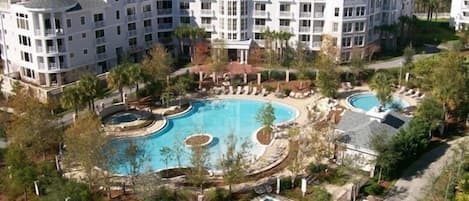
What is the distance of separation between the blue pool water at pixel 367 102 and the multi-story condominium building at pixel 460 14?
2869cm

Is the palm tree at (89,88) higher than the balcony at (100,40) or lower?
lower

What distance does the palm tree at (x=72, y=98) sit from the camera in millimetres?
42312

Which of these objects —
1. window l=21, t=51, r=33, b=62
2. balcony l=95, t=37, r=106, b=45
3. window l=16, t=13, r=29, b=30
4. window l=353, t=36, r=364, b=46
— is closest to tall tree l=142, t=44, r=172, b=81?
balcony l=95, t=37, r=106, b=45

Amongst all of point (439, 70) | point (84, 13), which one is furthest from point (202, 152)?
point (84, 13)

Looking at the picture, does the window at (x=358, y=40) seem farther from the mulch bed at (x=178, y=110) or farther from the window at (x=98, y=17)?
the window at (x=98, y=17)

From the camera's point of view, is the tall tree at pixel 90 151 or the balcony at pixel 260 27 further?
the balcony at pixel 260 27

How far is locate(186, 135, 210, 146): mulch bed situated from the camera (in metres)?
41.1

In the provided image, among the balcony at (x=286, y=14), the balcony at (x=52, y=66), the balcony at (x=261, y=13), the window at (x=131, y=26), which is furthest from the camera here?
the balcony at (x=261, y=13)

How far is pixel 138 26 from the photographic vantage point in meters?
58.9

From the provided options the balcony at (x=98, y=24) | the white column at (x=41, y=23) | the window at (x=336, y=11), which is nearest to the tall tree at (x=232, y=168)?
the white column at (x=41, y=23)

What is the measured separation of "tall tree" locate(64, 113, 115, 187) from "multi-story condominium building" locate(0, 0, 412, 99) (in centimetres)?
1990

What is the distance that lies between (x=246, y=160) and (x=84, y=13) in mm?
25287

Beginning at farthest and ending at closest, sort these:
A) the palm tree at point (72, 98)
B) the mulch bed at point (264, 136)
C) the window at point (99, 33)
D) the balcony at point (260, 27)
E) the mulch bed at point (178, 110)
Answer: the balcony at point (260, 27)
the window at point (99, 33)
the mulch bed at point (178, 110)
the palm tree at point (72, 98)
the mulch bed at point (264, 136)

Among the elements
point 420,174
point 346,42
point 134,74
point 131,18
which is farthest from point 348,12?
point 420,174
